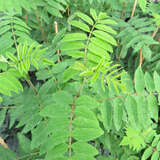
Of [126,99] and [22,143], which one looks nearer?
[126,99]

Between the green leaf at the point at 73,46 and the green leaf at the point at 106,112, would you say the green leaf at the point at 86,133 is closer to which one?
the green leaf at the point at 106,112

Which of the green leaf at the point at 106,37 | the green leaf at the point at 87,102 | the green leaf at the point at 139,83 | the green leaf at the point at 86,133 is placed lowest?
the green leaf at the point at 86,133

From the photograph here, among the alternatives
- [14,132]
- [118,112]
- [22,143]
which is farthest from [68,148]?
[14,132]

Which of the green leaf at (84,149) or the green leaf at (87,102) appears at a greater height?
the green leaf at (87,102)

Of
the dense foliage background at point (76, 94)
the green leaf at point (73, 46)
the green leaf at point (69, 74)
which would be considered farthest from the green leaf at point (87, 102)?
the green leaf at point (73, 46)

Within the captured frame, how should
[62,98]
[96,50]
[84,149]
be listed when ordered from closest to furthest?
[84,149] → [62,98] → [96,50]

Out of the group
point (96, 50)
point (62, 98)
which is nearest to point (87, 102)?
point (62, 98)

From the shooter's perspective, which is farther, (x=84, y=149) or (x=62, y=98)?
A: (x=62, y=98)

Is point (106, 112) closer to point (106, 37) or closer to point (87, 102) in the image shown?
point (87, 102)

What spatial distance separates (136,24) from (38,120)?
1.00m

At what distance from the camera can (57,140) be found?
2.18ft

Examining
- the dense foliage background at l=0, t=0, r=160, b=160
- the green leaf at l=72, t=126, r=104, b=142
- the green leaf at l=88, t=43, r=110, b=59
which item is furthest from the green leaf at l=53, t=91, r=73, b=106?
the green leaf at l=88, t=43, r=110, b=59

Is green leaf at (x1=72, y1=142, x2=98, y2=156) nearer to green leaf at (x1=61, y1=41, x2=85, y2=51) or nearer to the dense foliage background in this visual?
the dense foliage background

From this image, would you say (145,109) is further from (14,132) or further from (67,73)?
(14,132)
